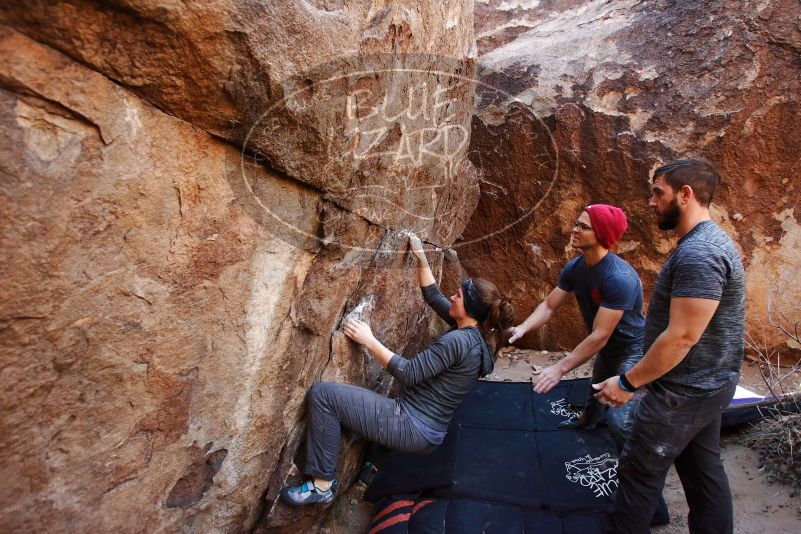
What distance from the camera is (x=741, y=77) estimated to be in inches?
149

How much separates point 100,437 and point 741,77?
453cm

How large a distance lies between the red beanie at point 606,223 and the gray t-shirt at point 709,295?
69 centimetres

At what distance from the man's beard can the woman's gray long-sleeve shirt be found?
3.37 feet

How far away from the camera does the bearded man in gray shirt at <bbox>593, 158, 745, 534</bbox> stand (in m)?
1.89

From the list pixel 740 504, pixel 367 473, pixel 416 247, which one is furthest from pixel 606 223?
pixel 367 473

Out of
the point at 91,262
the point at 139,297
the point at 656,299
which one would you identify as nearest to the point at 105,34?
the point at 91,262

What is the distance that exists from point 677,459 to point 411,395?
1267mm

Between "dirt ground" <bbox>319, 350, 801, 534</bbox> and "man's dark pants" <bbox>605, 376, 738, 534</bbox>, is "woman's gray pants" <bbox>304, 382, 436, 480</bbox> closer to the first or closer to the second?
"dirt ground" <bbox>319, 350, 801, 534</bbox>

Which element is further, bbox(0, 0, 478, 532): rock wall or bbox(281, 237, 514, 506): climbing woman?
bbox(281, 237, 514, 506): climbing woman

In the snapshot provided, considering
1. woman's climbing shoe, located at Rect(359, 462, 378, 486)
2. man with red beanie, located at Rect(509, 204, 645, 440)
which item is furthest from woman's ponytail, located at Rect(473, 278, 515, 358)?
woman's climbing shoe, located at Rect(359, 462, 378, 486)

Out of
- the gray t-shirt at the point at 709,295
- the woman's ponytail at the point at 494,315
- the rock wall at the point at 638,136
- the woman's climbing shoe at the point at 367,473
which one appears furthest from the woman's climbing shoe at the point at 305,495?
the rock wall at the point at 638,136

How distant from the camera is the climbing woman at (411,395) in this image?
246cm

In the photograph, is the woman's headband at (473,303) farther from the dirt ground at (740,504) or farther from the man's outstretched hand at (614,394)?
the dirt ground at (740,504)

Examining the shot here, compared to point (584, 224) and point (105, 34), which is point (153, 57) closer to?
point (105, 34)
